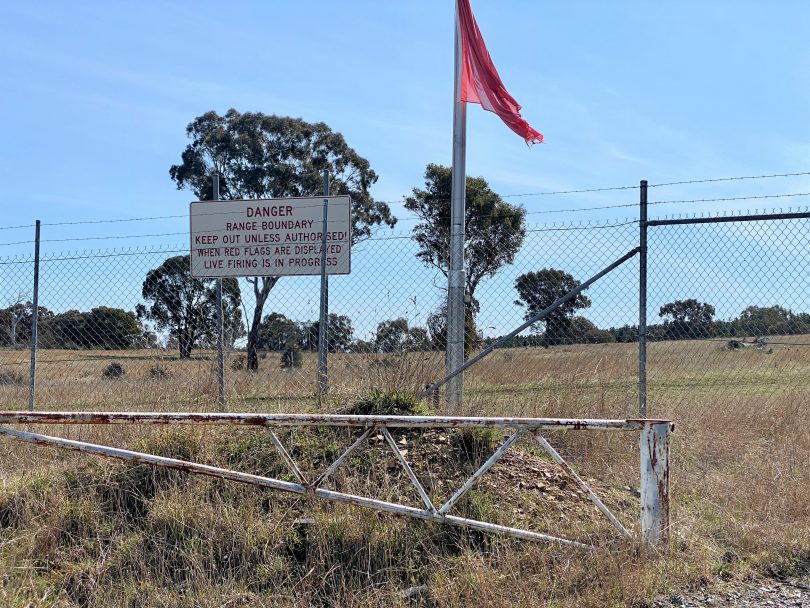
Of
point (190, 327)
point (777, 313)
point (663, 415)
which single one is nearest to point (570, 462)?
point (663, 415)

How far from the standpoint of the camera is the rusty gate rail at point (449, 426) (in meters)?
4.35

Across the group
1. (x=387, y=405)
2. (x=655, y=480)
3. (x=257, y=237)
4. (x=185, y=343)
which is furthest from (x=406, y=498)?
(x=257, y=237)

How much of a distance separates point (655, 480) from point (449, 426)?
3.80ft

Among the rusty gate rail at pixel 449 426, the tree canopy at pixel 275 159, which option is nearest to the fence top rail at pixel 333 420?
the rusty gate rail at pixel 449 426

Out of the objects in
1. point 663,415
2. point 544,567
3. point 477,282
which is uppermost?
point 477,282

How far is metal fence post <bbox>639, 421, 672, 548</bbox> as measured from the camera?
14.2ft

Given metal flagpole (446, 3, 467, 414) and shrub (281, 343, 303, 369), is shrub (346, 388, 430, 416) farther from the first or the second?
shrub (281, 343, 303, 369)

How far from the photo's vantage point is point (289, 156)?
1091 inches

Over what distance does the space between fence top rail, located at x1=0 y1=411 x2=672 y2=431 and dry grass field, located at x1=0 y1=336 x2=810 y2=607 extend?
0.59m

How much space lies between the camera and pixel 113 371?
8109 mm

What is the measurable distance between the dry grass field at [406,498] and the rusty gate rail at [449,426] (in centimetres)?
16

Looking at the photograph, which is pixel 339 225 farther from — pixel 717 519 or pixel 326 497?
pixel 717 519

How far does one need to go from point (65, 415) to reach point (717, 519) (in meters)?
4.10

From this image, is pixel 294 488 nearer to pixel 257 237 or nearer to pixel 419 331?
pixel 419 331
